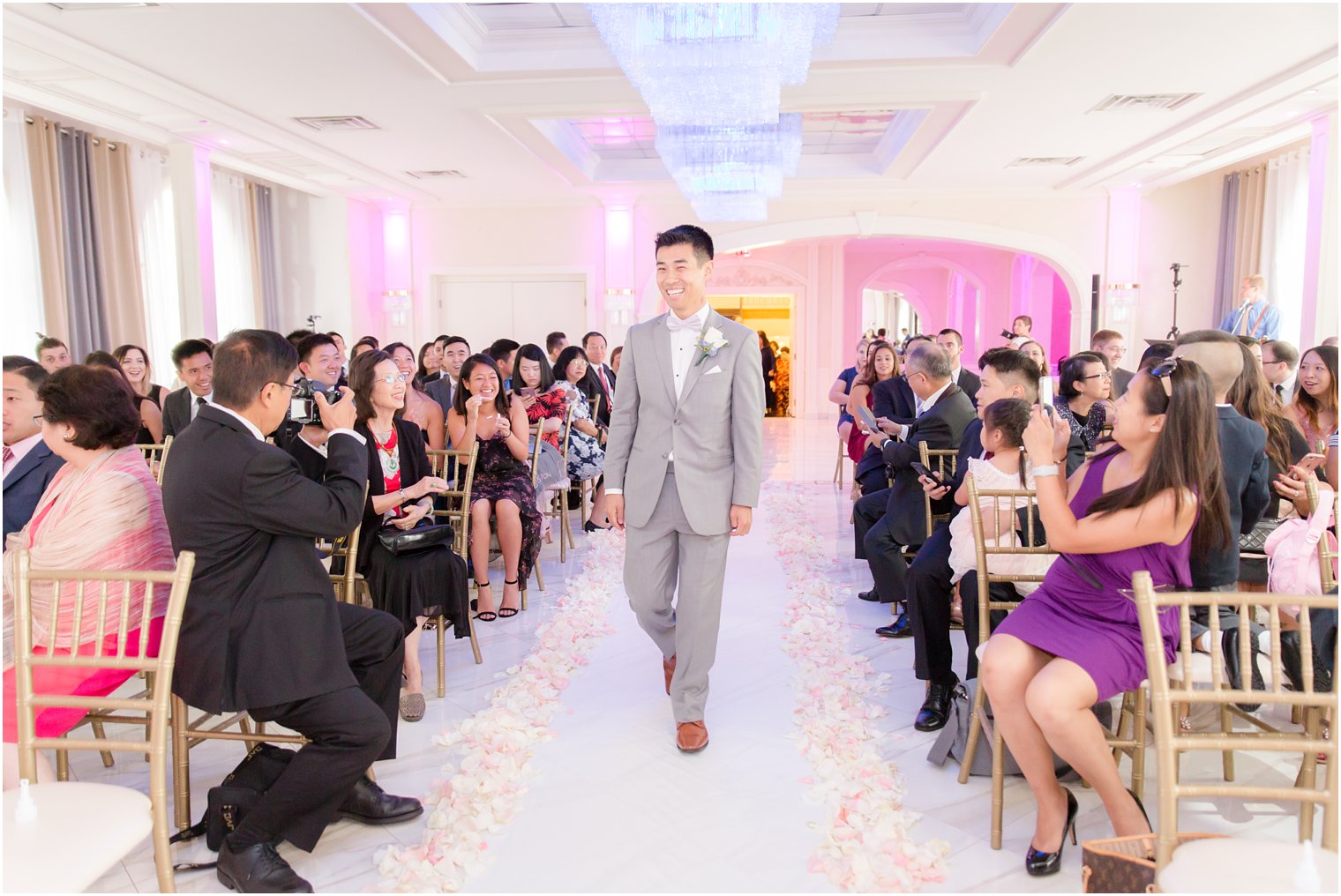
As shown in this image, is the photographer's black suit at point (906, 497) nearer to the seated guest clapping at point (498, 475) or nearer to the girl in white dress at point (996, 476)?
the girl in white dress at point (996, 476)

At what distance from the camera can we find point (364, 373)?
3568 mm

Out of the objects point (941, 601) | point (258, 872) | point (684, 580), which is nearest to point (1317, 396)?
point (941, 601)

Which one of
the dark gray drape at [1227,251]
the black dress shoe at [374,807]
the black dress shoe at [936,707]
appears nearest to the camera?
the black dress shoe at [374,807]

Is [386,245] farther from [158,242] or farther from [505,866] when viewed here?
[505,866]

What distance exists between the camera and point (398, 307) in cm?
1270

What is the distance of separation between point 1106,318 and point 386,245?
9.94 m

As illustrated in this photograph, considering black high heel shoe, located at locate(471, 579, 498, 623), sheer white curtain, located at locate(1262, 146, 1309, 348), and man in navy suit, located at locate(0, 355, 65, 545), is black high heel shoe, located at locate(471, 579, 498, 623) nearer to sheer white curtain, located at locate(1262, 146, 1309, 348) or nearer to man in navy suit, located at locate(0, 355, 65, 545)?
man in navy suit, located at locate(0, 355, 65, 545)

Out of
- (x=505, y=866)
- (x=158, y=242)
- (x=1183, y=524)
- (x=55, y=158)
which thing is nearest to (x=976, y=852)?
(x=1183, y=524)

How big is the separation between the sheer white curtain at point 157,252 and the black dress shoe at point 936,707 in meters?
9.10

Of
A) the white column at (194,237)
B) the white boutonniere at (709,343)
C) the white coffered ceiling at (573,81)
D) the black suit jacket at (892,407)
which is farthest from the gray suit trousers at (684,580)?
the white column at (194,237)

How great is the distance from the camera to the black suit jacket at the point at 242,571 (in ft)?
7.01

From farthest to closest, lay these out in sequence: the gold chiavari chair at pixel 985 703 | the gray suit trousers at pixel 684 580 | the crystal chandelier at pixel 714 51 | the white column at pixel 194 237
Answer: the white column at pixel 194 237, the crystal chandelier at pixel 714 51, the gray suit trousers at pixel 684 580, the gold chiavari chair at pixel 985 703

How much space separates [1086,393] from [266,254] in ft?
35.2

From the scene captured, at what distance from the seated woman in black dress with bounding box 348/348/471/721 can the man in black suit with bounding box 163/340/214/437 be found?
1.85m
